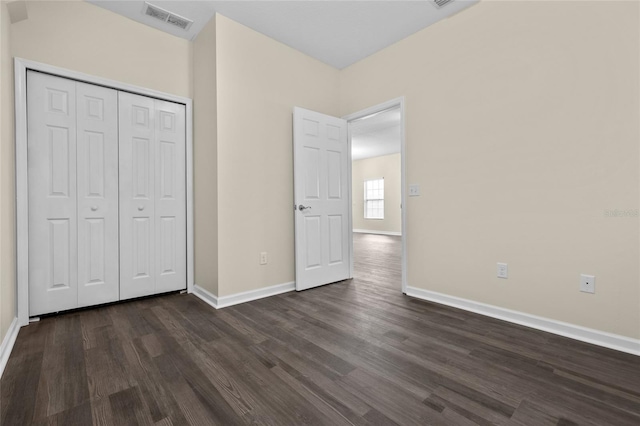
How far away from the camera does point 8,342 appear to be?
186cm

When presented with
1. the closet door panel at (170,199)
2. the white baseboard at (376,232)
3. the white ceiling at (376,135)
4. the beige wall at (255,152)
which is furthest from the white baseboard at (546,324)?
the white baseboard at (376,232)

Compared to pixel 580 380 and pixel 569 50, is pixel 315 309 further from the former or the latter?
pixel 569 50

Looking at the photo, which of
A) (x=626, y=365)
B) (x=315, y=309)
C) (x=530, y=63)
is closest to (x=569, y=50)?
(x=530, y=63)

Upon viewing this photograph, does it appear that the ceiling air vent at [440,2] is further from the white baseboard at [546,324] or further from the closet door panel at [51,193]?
the closet door panel at [51,193]

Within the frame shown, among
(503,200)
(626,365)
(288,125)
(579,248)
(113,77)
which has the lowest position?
(626,365)

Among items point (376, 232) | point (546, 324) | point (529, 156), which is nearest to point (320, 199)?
point (529, 156)

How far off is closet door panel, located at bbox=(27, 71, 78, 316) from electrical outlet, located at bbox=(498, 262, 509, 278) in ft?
12.0

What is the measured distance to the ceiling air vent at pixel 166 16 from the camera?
2656 mm

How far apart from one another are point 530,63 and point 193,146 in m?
3.20

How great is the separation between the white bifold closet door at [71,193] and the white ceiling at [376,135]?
357cm

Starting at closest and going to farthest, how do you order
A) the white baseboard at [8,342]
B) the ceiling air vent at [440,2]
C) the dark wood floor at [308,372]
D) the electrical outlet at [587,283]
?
the dark wood floor at [308,372] → the white baseboard at [8,342] → the electrical outlet at [587,283] → the ceiling air vent at [440,2]

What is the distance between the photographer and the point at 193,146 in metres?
3.23

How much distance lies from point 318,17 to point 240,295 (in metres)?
2.79

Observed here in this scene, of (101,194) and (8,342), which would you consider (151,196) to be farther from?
(8,342)
